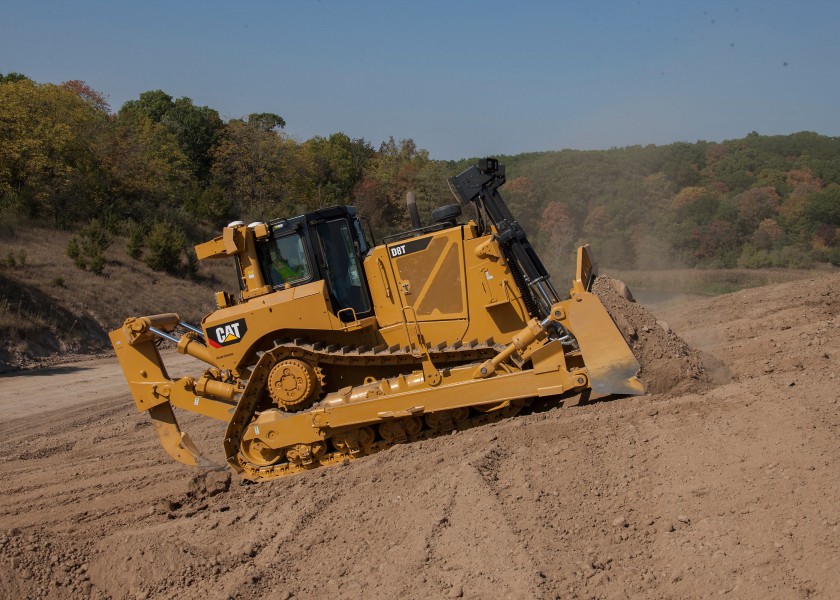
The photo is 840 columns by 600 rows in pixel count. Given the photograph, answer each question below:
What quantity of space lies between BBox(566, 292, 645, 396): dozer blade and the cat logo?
3534mm

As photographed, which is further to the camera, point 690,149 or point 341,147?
point 341,147

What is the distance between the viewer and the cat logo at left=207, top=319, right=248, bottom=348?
8.78 meters

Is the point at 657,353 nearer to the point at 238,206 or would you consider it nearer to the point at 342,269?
the point at 342,269

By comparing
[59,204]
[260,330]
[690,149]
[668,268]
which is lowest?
[668,268]

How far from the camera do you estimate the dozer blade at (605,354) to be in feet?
25.1

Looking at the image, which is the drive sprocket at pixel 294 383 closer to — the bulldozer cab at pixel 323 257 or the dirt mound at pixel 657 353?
the bulldozer cab at pixel 323 257

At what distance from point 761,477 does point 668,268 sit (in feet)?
73.0

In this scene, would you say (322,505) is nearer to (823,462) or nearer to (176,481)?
(176,481)

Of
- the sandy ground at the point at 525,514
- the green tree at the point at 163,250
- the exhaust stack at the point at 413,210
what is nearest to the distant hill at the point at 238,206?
the green tree at the point at 163,250

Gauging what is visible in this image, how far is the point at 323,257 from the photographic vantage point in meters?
8.79

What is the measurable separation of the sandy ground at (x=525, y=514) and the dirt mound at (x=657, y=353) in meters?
0.07

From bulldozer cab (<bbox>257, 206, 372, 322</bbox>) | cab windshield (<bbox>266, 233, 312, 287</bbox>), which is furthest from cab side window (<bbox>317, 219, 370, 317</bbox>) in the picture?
cab windshield (<bbox>266, 233, 312, 287</bbox>)

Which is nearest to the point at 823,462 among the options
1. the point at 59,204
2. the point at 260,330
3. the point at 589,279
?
the point at 589,279

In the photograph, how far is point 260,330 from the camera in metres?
8.70
